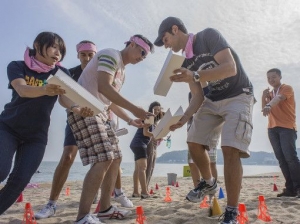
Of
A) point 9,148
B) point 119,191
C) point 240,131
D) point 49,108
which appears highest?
point 49,108

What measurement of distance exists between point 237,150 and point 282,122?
108 inches

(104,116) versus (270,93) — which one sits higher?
(270,93)

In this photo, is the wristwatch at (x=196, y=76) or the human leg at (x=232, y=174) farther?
the human leg at (x=232, y=174)

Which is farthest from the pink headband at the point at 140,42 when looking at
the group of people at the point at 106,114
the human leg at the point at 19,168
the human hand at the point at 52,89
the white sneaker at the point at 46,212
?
the white sneaker at the point at 46,212

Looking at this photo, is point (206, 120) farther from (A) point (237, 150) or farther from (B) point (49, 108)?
(B) point (49, 108)

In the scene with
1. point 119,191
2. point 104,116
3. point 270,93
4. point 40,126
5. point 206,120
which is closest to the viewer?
point 40,126

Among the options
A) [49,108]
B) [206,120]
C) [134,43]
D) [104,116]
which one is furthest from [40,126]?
[206,120]

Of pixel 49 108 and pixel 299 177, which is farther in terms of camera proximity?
pixel 299 177

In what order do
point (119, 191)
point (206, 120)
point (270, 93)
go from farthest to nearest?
point (270, 93) → point (119, 191) → point (206, 120)

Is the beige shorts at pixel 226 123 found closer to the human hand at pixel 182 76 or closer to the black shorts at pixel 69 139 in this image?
the human hand at pixel 182 76

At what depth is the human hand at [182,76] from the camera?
281 cm

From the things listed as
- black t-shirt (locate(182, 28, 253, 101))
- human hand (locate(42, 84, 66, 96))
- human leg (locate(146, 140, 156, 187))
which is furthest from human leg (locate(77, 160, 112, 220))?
human leg (locate(146, 140, 156, 187))

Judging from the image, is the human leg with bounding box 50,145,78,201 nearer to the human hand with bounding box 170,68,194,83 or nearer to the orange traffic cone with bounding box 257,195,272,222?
the human hand with bounding box 170,68,194,83

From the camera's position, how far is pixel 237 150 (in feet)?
10.1
